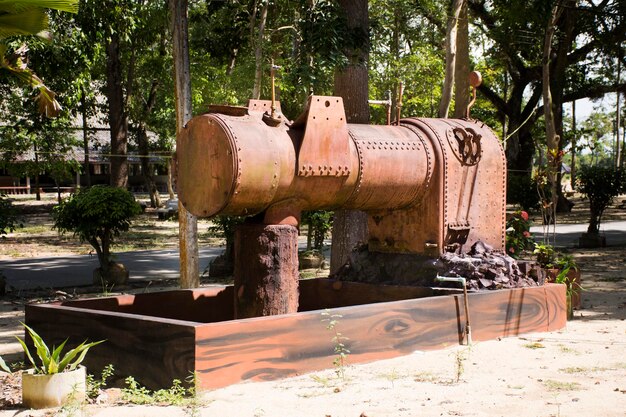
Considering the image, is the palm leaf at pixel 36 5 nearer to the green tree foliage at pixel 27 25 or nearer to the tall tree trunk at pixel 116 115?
the green tree foliage at pixel 27 25

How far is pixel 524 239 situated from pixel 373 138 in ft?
11.6

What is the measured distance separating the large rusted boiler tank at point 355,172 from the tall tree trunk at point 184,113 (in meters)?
2.81

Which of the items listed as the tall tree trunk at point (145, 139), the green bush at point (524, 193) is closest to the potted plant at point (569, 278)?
the green bush at point (524, 193)

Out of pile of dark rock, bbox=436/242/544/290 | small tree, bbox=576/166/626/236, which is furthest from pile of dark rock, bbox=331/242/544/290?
small tree, bbox=576/166/626/236

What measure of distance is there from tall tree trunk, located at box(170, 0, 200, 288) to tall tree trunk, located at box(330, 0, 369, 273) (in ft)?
7.30

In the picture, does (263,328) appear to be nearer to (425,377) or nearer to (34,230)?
(425,377)

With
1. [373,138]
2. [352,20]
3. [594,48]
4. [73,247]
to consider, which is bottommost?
[73,247]

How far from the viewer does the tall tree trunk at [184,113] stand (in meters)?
10.8

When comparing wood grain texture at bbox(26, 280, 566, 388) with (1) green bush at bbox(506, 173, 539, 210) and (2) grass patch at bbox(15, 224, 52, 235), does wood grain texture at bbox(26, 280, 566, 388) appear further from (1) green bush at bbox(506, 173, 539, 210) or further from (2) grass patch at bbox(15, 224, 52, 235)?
(1) green bush at bbox(506, 173, 539, 210)

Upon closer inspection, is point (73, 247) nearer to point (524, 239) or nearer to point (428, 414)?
point (524, 239)

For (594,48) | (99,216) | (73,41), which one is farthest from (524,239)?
(594,48)

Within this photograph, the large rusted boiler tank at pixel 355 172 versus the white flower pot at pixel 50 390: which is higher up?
the large rusted boiler tank at pixel 355 172

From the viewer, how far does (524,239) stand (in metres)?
10.7

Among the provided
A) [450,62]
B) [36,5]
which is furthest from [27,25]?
[450,62]
